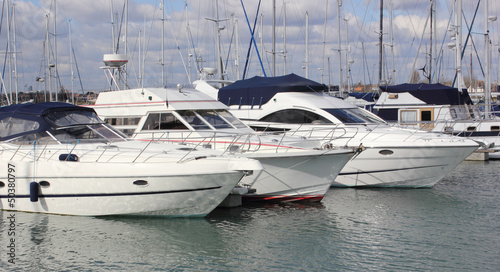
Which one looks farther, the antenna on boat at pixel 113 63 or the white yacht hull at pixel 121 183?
the antenna on boat at pixel 113 63

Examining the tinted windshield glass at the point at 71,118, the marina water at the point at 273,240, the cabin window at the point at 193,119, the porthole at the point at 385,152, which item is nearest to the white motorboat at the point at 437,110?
the porthole at the point at 385,152

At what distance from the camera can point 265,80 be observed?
19.2 metres

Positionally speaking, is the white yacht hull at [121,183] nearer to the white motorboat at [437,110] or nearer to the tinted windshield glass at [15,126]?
the tinted windshield glass at [15,126]

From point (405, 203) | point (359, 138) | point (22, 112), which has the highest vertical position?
point (22, 112)

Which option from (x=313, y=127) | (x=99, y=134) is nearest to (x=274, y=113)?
(x=313, y=127)

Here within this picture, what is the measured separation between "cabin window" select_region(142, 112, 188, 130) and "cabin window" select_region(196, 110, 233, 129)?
693 mm

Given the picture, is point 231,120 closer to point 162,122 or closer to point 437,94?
point 162,122

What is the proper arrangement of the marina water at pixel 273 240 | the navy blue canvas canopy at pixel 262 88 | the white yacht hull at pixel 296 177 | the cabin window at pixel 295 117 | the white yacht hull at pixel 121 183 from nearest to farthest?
the marina water at pixel 273 240
the white yacht hull at pixel 121 183
the white yacht hull at pixel 296 177
the cabin window at pixel 295 117
the navy blue canvas canopy at pixel 262 88

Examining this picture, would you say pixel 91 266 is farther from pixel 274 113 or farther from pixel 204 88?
pixel 204 88

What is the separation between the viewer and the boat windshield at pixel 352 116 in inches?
653

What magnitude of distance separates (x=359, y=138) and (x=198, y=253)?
755 centimetres

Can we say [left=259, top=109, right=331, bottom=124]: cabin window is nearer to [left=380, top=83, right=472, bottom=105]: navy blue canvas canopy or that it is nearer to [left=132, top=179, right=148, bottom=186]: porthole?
[left=132, top=179, right=148, bottom=186]: porthole

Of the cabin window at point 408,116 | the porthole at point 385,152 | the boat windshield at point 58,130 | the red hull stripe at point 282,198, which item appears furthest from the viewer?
the cabin window at point 408,116

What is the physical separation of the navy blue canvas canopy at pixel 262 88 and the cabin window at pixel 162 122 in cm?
456
